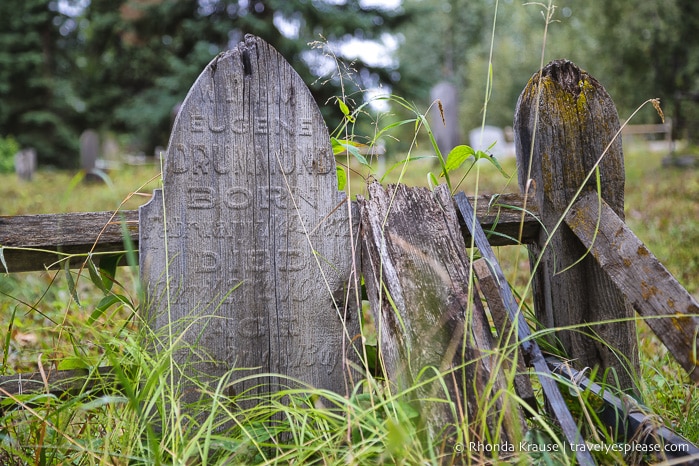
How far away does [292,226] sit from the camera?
1746mm

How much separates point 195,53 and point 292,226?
12.6 meters

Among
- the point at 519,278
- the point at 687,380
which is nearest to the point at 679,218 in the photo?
the point at 519,278

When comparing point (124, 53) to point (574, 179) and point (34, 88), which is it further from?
point (574, 179)

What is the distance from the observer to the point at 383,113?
1.73 metres

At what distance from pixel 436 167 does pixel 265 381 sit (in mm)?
11347

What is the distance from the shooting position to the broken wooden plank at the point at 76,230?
5.32 feet

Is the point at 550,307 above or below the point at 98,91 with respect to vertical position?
below

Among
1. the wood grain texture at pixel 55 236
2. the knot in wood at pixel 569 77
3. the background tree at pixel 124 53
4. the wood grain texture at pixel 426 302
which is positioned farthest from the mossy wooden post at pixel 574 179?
the background tree at pixel 124 53

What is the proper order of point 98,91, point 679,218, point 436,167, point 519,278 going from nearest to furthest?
point 519,278
point 679,218
point 436,167
point 98,91

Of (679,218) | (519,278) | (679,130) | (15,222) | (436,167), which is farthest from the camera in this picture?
(679,130)

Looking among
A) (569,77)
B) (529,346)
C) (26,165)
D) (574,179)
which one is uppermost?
(26,165)

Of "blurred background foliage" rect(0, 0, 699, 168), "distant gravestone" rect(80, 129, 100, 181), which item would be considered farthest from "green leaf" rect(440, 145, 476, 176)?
"distant gravestone" rect(80, 129, 100, 181)

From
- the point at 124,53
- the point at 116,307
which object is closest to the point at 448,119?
the point at 116,307

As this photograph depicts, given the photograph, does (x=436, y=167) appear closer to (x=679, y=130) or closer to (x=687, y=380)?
(x=679, y=130)
